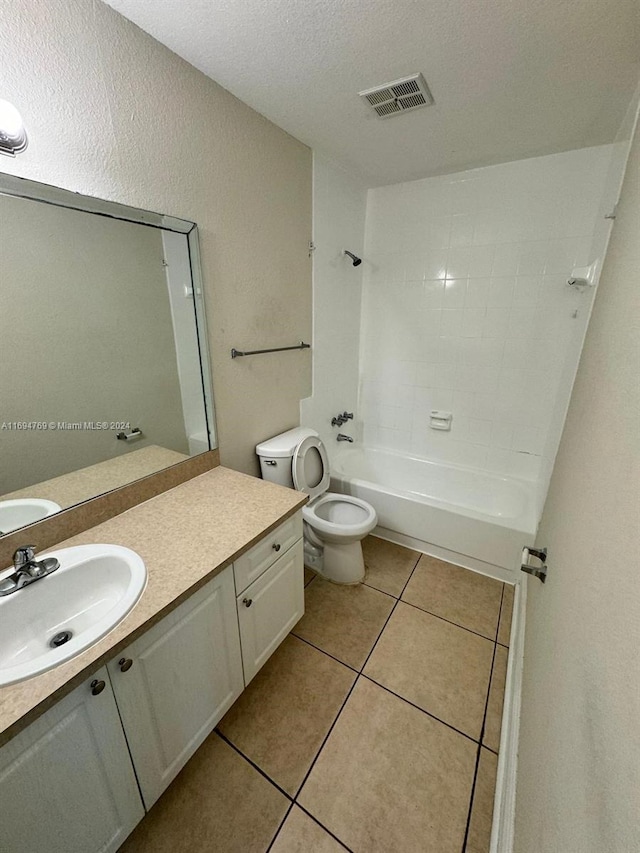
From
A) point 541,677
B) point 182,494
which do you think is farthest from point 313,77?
point 541,677

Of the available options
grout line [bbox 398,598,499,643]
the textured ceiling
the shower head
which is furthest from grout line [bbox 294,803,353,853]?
the shower head

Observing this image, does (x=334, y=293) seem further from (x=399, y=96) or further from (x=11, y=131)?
(x=11, y=131)

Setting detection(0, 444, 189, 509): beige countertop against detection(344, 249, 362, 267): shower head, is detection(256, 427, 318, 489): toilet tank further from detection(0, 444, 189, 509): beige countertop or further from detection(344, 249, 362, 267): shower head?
detection(344, 249, 362, 267): shower head

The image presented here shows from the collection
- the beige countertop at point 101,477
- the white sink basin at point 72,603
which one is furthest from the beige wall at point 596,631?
the beige countertop at point 101,477

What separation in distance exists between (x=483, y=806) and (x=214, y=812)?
2.90 ft

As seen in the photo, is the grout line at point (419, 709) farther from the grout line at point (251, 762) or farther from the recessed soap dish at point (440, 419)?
the recessed soap dish at point (440, 419)

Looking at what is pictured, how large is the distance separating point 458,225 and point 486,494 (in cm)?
193

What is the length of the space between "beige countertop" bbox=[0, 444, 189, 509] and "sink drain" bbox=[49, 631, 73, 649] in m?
0.38

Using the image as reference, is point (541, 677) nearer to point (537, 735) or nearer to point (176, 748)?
point (537, 735)

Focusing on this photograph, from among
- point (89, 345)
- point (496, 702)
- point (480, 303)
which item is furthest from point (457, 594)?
point (89, 345)

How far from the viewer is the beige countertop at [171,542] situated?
0.68 m

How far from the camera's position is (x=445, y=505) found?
2125 millimetres

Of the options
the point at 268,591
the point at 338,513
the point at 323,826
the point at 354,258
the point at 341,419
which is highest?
the point at 354,258

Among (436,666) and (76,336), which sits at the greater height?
(76,336)
